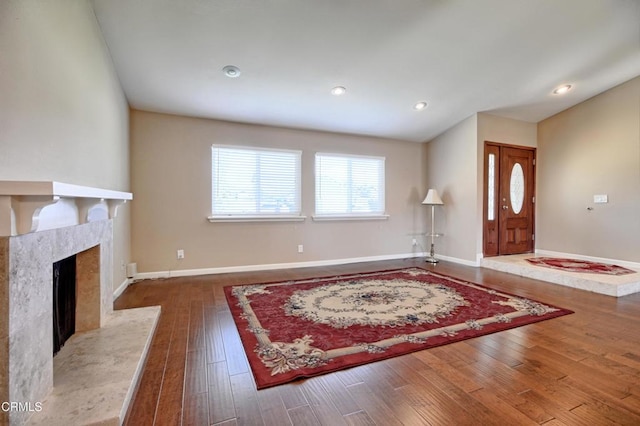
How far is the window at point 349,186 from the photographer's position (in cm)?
514

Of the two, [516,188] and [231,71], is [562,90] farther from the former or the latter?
[231,71]

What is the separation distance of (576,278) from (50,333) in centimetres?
512

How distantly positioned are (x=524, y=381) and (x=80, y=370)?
2570 mm

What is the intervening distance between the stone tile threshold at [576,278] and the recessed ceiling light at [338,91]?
11.8 feet

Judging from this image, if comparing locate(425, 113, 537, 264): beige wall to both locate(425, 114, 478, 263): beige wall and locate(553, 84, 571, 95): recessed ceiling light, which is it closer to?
locate(425, 114, 478, 263): beige wall

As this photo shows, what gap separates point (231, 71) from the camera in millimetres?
3340

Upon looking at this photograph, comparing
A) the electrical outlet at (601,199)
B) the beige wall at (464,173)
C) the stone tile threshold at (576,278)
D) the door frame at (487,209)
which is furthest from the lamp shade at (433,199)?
the electrical outlet at (601,199)

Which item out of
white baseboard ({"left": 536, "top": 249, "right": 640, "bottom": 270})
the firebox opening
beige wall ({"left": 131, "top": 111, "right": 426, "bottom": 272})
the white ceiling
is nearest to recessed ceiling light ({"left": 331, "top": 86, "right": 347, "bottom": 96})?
the white ceiling

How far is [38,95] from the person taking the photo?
162cm

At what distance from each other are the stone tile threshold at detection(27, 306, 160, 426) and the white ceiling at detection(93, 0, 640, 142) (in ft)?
8.59

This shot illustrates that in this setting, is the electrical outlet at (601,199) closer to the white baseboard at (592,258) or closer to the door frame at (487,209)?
the white baseboard at (592,258)

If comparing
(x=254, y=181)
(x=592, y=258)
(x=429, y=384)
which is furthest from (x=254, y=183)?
(x=592, y=258)

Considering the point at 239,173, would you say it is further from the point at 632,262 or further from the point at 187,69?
the point at 632,262

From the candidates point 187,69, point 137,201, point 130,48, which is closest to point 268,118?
point 187,69
